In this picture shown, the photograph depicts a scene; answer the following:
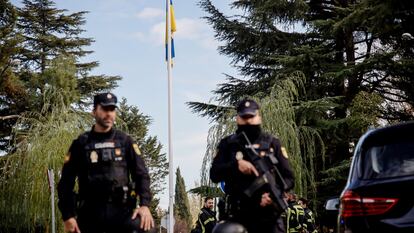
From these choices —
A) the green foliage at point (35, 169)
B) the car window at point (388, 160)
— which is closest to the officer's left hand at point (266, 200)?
the car window at point (388, 160)

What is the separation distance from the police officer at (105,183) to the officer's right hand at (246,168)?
2.96ft

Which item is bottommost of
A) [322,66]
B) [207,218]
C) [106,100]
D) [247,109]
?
[207,218]

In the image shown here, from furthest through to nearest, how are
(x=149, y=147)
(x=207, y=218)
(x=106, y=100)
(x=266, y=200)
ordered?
(x=149, y=147) < (x=207, y=218) < (x=106, y=100) < (x=266, y=200)

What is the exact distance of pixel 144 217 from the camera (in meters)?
5.70

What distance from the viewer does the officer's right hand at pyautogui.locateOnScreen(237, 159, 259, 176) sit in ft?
18.2

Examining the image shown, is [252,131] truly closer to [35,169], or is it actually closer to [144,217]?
[144,217]

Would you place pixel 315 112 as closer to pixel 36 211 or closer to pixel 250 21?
pixel 250 21

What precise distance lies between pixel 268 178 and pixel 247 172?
191 mm

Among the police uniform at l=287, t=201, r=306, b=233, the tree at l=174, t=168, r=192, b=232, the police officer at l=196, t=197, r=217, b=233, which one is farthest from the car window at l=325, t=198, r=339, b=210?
the tree at l=174, t=168, r=192, b=232

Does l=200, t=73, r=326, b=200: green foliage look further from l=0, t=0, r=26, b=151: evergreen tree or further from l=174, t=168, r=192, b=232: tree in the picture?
l=174, t=168, r=192, b=232: tree

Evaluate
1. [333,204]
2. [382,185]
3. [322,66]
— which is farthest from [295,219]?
[322,66]

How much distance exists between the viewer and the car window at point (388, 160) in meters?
5.00

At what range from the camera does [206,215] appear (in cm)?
1530

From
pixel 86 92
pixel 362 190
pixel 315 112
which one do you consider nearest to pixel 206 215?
pixel 362 190
